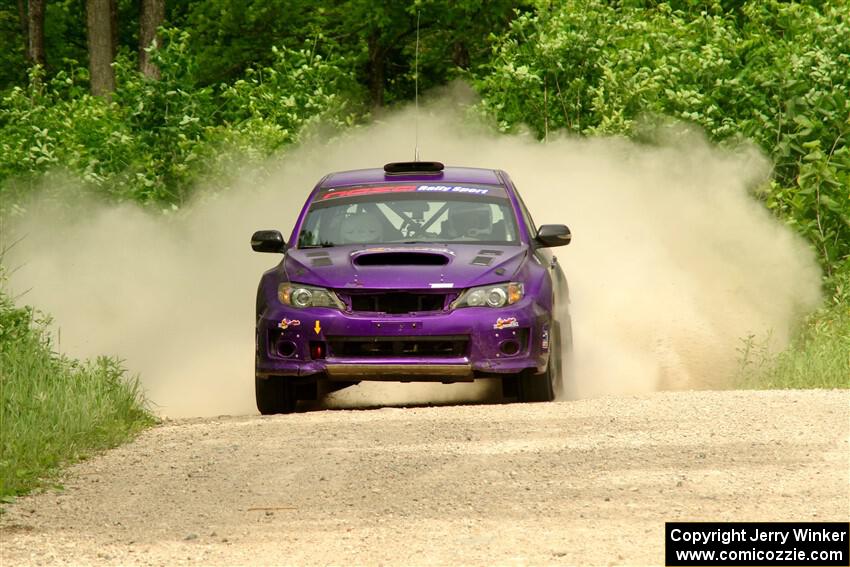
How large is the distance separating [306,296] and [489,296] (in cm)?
129

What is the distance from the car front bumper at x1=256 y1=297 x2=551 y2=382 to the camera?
40.7 feet

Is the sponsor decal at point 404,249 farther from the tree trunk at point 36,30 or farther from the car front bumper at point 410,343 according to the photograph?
the tree trunk at point 36,30

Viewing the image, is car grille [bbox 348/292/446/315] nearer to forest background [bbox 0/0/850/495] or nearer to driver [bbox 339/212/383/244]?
driver [bbox 339/212/383/244]

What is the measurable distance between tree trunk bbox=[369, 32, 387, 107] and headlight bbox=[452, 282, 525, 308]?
85.9 ft

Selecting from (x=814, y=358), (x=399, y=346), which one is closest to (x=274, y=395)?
(x=399, y=346)

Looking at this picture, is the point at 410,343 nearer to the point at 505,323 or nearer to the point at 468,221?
the point at 505,323

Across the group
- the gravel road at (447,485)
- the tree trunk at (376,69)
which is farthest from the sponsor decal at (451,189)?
the tree trunk at (376,69)

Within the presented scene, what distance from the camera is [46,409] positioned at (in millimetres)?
11102

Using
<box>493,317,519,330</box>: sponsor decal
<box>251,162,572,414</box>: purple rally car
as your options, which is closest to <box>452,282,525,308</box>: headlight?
<box>251,162,572,414</box>: purple rally car

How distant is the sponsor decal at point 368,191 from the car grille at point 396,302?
5.64 ft

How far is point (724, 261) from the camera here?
19781mm

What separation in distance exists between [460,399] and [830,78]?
28.7 ft

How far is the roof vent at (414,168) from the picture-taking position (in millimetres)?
14547

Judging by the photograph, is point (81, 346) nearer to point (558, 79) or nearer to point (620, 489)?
point (558, 79)
